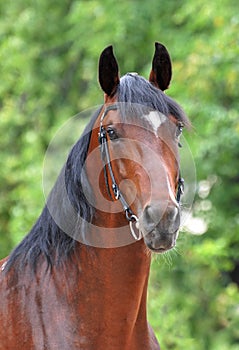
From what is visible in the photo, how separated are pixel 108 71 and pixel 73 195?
597mm

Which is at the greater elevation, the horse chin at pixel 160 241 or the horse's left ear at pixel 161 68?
the horse's left ear at pixel 161 68

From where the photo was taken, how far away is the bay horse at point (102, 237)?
337cm

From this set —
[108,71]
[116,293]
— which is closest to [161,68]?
[108,71]

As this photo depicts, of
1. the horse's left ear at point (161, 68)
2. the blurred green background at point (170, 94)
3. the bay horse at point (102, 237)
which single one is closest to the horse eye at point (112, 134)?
the bay horse at point (102, 237)

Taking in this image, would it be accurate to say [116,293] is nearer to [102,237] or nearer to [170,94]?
[102,237]

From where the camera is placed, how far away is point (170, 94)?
10.3m

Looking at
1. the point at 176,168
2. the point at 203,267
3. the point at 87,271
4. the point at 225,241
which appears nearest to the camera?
the point at 176,168

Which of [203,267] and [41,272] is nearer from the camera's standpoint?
[41,272]

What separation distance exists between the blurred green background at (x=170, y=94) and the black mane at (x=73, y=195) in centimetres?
372

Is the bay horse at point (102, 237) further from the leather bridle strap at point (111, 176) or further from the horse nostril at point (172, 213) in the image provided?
the horse nostril at point (172, 213)

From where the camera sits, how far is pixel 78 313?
3.55m

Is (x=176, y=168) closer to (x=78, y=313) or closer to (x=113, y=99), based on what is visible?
(x=113, y=99)

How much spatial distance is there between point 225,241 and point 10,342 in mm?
6609

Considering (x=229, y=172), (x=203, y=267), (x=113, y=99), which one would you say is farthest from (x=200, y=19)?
(x=113, y=99)
